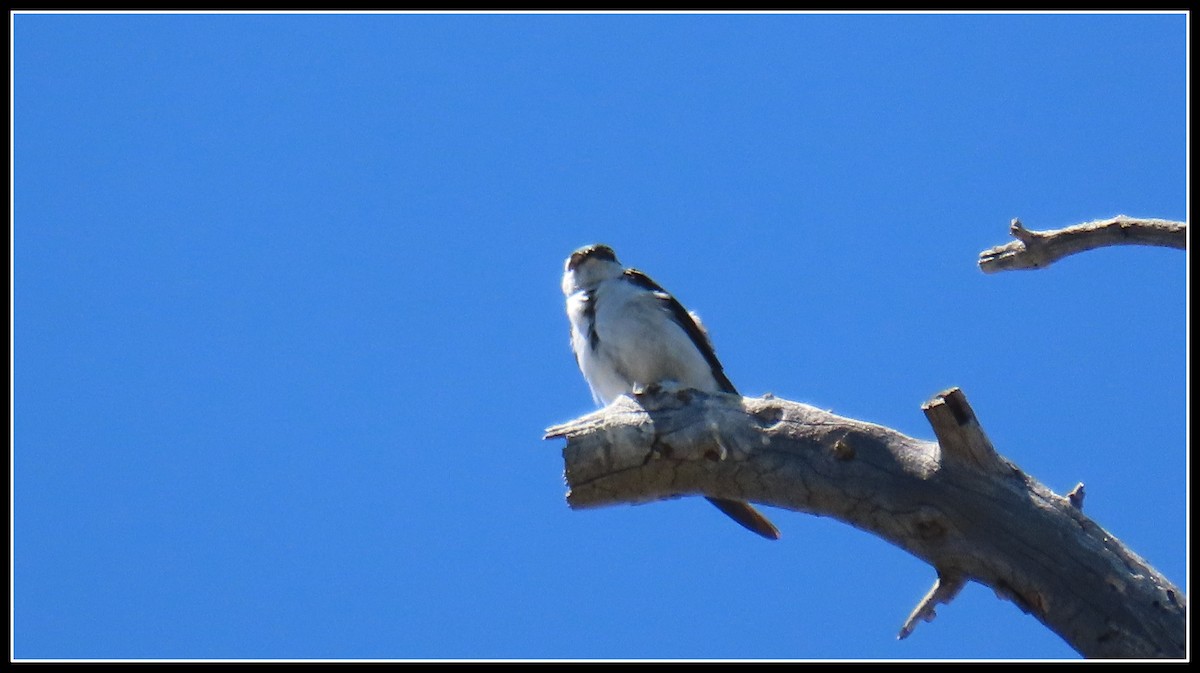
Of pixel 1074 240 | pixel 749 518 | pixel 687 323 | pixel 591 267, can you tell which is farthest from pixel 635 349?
pixel 1074 240

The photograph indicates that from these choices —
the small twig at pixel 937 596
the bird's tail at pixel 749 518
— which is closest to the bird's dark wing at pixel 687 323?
the bird's tail at pixel 749 518

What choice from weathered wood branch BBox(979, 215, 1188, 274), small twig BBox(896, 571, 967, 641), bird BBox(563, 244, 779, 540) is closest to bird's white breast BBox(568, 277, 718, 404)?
bird BBox(563, 244, 779, 540)

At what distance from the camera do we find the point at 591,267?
786 cm

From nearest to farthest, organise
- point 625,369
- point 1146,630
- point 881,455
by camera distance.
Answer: point 1146,630
point 881,455
point 625,369

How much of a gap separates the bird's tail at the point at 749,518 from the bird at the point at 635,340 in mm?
942

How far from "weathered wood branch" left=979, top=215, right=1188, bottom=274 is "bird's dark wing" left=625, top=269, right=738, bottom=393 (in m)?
2.04

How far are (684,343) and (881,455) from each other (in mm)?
2599

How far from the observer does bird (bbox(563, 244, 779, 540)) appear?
23.0 feet

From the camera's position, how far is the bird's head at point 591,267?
784 centimetres

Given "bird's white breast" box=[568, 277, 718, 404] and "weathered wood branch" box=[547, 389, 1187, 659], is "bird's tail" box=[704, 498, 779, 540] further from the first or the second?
"bird's white breast" box=[568, 277, 718, 404]

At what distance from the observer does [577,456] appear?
16.4 feet

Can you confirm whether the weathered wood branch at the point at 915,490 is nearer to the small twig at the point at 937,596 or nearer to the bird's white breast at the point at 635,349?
the small twig at the point at 937,596
